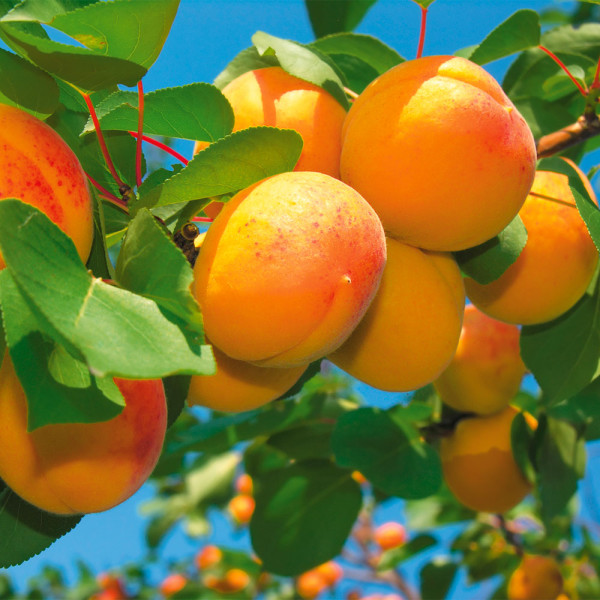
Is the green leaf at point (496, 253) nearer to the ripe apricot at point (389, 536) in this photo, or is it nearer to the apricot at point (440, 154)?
the apricot at point (440, 154)

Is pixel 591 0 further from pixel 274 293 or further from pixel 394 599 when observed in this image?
pixel 394 599

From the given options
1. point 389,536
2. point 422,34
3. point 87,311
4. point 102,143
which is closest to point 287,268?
point 87,311

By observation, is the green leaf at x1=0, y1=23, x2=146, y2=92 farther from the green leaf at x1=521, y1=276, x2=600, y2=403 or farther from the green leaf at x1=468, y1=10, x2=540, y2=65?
the green leaf at x1=521, y1=276, x2=600, y2=403

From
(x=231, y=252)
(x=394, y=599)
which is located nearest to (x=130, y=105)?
(x=231, y=252)

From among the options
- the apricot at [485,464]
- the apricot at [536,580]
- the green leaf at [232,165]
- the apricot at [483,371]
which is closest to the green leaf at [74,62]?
the green leaf at [232,165]

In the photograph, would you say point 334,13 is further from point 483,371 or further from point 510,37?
point 483,371

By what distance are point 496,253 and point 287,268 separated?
335mm

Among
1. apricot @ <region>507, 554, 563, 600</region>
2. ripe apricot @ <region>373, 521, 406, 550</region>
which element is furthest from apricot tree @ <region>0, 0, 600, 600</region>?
ripe apricot @ <region>373, 521, 406, 550</region>

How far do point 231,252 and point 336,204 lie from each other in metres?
0.10

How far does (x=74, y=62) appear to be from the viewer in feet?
2.02

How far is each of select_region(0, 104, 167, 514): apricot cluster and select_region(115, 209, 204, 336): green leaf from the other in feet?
0.22

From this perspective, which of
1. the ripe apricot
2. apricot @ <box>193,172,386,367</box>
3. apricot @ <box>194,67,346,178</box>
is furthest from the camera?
the ripe apricot

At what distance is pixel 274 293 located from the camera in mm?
565

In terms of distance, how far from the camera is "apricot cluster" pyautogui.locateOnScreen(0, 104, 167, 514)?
588mm
